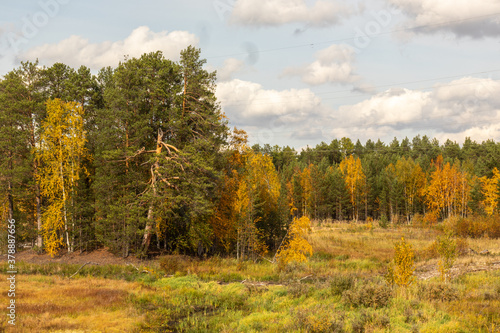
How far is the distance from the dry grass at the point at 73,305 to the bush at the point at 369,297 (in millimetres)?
7878

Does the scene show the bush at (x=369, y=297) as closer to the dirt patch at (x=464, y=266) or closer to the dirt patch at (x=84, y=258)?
the dirt patch at (x=464, y=266)

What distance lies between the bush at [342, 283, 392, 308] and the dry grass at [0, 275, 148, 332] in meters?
7.88

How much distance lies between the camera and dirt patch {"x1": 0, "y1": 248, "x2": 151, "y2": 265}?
25484 mm

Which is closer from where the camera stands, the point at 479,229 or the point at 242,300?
the point at 242,300

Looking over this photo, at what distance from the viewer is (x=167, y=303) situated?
15438 mm

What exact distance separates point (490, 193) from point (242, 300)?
51525mm

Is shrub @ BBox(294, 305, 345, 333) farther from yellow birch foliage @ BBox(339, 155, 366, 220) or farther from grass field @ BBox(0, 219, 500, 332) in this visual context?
yellow birch foliage @ BBox(339, 155, 366, 220)

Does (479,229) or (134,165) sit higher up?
(134,165)

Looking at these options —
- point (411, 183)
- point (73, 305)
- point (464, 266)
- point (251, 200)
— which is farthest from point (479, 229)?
point (73, 305)

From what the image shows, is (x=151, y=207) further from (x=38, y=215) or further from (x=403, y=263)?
(x=403, y=263)

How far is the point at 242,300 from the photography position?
15672 mm

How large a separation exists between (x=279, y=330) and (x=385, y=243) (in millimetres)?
30158

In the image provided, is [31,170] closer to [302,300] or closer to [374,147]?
[302,300]

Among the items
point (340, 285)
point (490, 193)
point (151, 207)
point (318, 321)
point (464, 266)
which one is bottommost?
point (464, 266)
